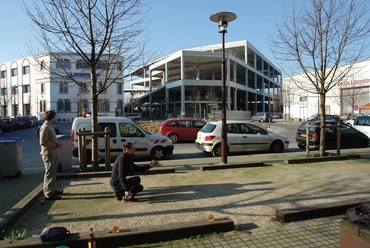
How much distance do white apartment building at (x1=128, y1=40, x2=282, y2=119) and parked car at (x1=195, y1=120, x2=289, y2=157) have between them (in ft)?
108

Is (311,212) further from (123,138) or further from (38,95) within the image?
(38,95)

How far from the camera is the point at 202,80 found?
59750 mm

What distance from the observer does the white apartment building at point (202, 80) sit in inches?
2319

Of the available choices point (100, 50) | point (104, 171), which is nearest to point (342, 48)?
point (100, 50)

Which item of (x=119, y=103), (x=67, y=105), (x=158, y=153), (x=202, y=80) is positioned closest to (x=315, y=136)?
(x=158, y=153)

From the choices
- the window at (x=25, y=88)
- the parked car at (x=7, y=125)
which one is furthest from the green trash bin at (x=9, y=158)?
the window at (x=25, y=88)

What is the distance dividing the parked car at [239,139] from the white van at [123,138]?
1.68 metres

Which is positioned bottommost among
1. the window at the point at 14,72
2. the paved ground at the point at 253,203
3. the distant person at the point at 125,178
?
the paved ground at the point at 253,203

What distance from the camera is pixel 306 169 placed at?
875 cm

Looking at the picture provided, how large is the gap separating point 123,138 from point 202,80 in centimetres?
4937

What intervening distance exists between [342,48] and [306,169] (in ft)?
15.9

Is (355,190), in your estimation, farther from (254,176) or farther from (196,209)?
(196,209)

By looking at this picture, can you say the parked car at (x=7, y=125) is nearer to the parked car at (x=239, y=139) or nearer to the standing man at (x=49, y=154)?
the parked car at (x=239, y=139)

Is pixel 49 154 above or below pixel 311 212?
above
